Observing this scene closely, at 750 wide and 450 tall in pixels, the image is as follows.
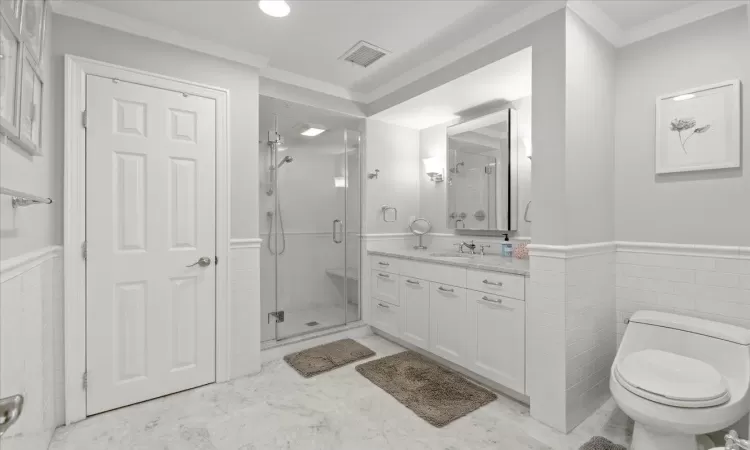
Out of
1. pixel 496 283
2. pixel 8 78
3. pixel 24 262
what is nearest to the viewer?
pixel 8 78

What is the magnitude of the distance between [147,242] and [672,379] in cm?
293

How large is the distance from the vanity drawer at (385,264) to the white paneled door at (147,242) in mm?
1502

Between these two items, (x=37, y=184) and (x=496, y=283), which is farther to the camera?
(x=496, y=283)

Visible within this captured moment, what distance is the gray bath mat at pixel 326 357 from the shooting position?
271 cm

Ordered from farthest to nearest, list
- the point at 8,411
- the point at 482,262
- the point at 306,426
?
the point at 482,262
the point at 306,426
the point at 8,411

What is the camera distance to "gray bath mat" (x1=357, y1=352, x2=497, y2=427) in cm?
213

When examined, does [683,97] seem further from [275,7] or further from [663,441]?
[275,7]

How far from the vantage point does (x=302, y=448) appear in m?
1.81

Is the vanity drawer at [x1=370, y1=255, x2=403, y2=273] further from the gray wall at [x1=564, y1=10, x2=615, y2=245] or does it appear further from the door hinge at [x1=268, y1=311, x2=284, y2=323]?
the gray wall at [x1=564, y1=10, x2=615, y2=245]

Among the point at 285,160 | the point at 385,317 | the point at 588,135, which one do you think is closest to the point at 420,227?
the point at 385,317

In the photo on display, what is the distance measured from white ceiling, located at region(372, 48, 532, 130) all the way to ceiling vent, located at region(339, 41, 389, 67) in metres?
0.48

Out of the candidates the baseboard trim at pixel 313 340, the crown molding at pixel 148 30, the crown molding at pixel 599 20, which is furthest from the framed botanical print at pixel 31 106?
the crown molding at pixel 599 20

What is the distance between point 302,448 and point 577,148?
220 centimetres

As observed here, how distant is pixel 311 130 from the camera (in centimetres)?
337
